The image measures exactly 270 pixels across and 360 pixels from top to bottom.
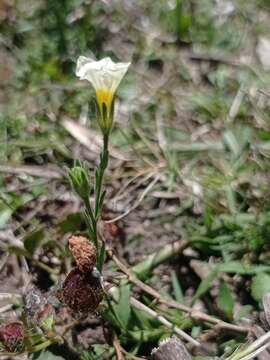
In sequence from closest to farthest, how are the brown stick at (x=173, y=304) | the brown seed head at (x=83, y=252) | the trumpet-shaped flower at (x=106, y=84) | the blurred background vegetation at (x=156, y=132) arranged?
1. the trumpet-shaped flower at (x=106, y=84)
2. the brown seed head at (x=83, y=252)
3. the brown stick at (x=173, y=304)
4. the blurred background vegetation at (x=156, y=132)

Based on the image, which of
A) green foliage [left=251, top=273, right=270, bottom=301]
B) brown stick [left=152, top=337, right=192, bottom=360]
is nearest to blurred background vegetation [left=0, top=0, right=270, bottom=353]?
green foliage [left=251, top=273, right=270, bottom=301]

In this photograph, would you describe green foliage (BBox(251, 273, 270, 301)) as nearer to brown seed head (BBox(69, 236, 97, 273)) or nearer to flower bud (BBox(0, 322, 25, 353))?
brown seed head (BBox(69, 236, 97, 273))

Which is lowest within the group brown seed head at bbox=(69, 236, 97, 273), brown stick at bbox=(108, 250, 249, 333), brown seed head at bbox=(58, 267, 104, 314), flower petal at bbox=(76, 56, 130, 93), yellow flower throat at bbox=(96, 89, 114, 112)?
brown stick at bbox=(108, 250, 249, 333)

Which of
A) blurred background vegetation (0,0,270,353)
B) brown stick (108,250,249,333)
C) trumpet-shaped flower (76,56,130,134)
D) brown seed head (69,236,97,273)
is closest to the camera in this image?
trumpet-shaped flower (76,56,130,134)

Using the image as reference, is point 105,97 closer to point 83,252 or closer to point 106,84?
point 106,84

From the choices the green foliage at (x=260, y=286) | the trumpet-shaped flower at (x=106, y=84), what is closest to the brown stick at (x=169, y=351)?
the green foliage at (x=260, y=286)

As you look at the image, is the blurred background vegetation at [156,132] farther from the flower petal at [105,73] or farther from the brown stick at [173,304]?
the flower petal at [105,73]

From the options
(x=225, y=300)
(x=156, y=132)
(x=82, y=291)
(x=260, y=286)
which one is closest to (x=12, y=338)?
(x=82, y=291)
